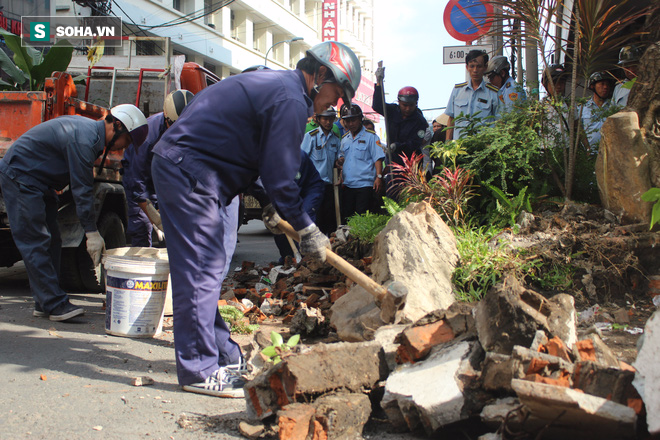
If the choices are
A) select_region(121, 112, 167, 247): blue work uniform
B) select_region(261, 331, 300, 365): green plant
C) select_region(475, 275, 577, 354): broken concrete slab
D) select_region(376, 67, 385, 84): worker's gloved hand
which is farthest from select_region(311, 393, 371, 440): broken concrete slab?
select_region(376, 67, 385, 84): worker's gloved hand

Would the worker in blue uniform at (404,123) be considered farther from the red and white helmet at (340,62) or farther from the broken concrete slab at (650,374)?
the broken concrete slab at (650,374)

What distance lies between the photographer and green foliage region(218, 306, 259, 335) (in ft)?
15.5

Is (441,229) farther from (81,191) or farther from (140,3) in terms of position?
(140,3)

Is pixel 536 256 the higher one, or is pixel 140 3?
pixel 140 3

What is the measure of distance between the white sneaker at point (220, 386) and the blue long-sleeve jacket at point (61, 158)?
7.45ft

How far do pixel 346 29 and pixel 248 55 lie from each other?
19.7m

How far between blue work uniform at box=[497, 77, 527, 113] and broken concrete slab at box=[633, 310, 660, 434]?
12.8 feet

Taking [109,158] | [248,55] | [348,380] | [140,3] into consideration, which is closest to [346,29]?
[248,55]

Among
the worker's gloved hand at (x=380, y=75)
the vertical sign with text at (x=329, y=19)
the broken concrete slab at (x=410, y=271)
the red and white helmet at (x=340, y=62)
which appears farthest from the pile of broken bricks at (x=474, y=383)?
the vertical sign with text at (x=329, y=19)

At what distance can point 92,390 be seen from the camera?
326 centimetres

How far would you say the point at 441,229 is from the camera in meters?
4.77

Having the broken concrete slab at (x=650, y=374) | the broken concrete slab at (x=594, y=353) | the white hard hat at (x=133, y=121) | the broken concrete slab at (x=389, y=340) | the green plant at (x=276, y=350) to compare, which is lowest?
the broken concrete slab at (x=389, y=340)

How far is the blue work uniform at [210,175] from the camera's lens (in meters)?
3.19

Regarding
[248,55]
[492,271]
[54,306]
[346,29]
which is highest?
[346,29]
